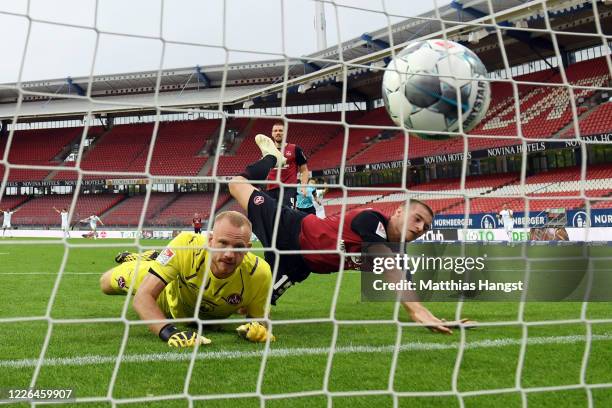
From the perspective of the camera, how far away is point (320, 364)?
3043 mm

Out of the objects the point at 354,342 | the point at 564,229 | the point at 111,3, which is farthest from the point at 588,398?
the point at 564,229

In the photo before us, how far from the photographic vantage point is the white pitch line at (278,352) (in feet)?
10.0

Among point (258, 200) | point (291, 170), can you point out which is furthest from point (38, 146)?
point (258, 200)

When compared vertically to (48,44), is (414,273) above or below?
below

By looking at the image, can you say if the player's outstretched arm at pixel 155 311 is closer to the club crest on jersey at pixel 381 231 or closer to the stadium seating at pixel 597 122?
the club crest on jersey at pixel 381 231

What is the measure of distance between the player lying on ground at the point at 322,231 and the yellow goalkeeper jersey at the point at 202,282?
1.69 feet

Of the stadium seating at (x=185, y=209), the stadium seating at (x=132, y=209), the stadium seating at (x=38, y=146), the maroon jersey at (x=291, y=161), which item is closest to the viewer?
the maroon jersey at (x=291, y=161)

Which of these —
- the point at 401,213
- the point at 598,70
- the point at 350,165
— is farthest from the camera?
the point at 350,165

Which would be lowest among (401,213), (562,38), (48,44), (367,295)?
(367,295)

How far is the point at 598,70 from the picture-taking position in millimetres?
20766

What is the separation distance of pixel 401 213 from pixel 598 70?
65.8 feet

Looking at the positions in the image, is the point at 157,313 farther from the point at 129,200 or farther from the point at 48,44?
the point at 129,200

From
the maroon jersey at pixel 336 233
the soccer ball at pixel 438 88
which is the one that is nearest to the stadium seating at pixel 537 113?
the maroon jersey at pixel 336 233

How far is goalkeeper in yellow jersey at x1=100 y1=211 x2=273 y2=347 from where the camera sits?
3268 millimetres
